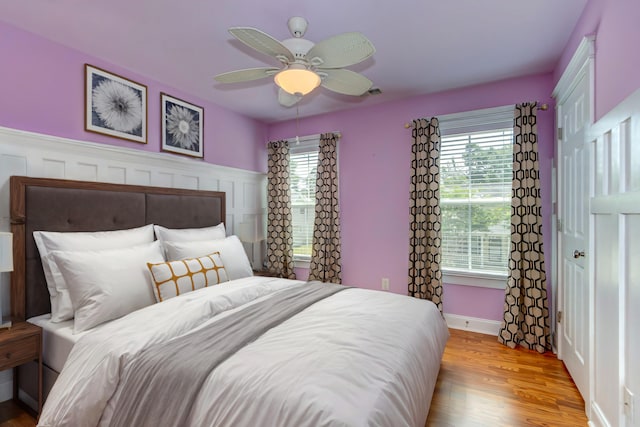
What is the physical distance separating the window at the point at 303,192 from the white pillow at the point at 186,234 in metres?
1.33

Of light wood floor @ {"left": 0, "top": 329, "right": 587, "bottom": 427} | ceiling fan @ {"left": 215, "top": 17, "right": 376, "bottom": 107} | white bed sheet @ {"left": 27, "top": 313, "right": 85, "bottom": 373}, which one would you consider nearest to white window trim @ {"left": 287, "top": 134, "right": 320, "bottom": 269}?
ceiling fan @ {"left": 215, "top": 17, "right": 376, "bottom": 107}

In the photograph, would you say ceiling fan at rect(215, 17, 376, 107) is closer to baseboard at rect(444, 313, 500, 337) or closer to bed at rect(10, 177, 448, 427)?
bed at rect(10, 177, 448, 427)

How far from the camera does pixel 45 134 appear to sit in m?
2.23

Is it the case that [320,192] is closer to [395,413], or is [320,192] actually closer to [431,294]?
[431,294]

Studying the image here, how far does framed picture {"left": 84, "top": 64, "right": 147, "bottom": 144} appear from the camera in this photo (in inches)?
98.2

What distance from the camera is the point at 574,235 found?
2.22 meters

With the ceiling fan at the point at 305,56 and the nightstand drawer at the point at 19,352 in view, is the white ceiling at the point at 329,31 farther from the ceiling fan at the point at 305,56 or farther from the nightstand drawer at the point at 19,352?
the nightstand drawer at the point at 19,352

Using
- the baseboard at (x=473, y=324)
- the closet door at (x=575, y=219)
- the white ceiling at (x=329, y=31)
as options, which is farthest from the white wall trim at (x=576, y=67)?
the baseboard at (x=473, y=324)

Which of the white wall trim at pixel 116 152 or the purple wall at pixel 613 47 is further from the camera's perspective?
the white wall trim at pixel 116 152

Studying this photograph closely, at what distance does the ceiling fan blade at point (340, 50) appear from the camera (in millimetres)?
1565

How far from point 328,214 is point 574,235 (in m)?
2.37

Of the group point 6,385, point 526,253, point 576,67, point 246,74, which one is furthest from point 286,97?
point 6,385

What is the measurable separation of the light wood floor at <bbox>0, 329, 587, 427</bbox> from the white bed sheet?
390 millimetres

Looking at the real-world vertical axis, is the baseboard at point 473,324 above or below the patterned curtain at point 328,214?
below
